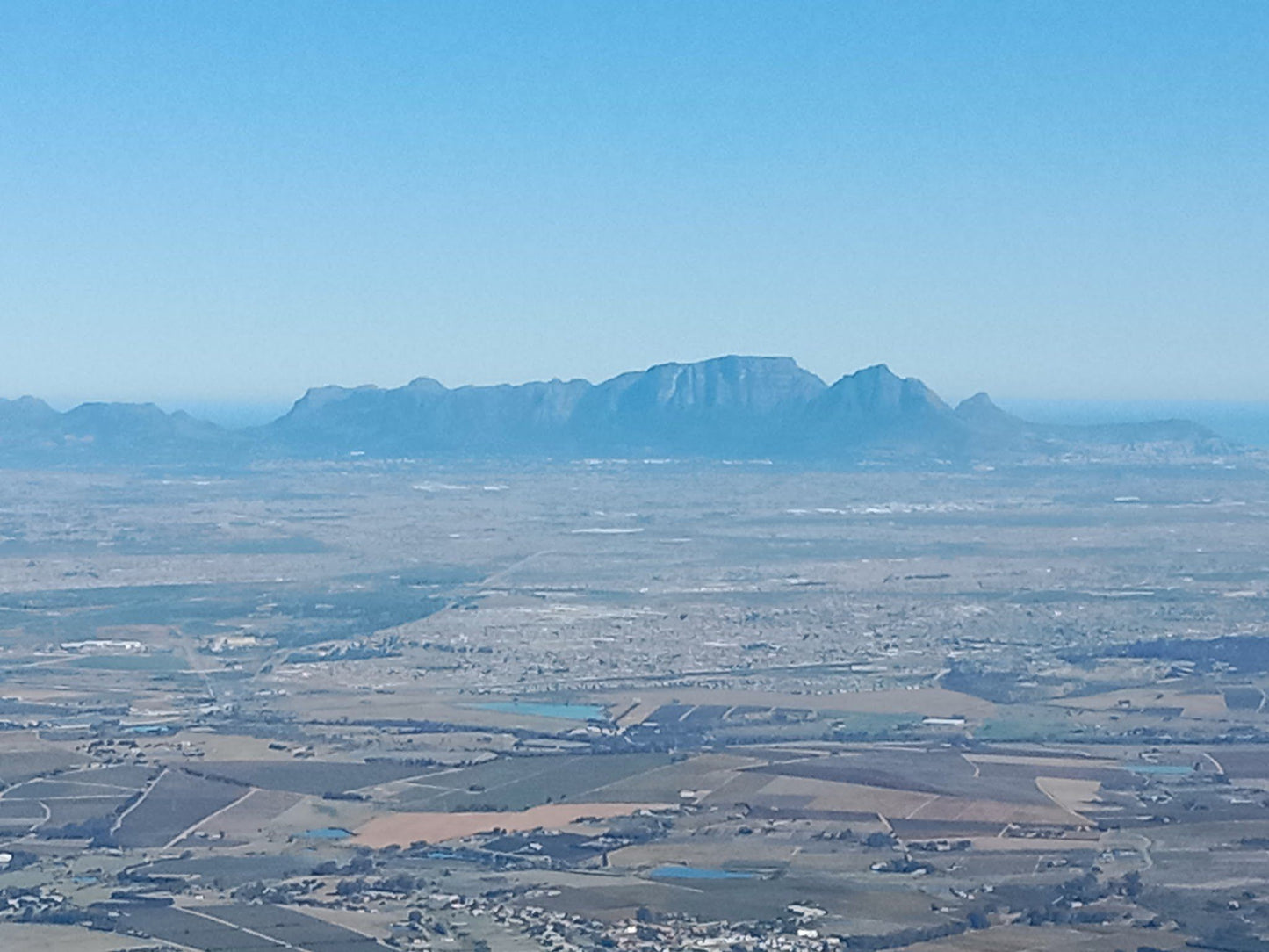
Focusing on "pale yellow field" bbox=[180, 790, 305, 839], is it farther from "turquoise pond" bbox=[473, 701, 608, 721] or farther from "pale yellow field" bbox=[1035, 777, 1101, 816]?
"pale yellow field" bbox=[1035, 777, 1101, 816]

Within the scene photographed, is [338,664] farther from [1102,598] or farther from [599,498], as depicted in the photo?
[599,498]

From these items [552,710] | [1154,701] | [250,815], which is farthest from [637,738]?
[1154,701]

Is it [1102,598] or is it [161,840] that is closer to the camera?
[161,840]

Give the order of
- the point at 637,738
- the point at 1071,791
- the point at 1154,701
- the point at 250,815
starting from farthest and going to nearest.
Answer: the point at 1154,701 < the point at 637,738 < the point at 1071,791 < the point at 250,815

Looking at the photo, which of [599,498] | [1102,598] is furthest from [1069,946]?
[599,498]

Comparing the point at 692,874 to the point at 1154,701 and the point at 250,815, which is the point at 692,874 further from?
the point at 1154,701

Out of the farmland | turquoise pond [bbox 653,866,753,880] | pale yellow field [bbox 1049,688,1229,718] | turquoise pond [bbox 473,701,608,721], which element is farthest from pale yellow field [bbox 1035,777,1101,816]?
turquoise pond [bbox 473,701,608,721]
